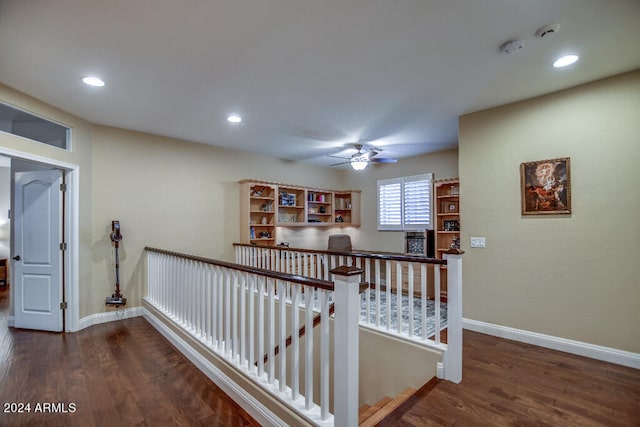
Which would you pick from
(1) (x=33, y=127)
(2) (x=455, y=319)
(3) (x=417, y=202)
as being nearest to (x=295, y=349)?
(2) (x=455, y=319)

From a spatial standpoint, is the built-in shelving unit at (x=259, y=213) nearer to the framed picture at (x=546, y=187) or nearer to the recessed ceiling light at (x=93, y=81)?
the recessed ceiling light at (x=93, y=81)

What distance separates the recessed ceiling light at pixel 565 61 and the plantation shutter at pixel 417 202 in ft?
11.3

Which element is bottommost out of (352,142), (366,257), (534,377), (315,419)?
(534,377)

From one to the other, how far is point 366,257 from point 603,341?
2.44m

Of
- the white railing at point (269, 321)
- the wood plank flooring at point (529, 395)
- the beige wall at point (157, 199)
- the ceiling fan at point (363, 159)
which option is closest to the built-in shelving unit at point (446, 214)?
the ceiling fan at point (363, 159)

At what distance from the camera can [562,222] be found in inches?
125

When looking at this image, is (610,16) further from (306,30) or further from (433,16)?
(306,30)

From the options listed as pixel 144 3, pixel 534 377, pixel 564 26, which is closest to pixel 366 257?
pixel 534 377

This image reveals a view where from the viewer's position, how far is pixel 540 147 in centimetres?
330

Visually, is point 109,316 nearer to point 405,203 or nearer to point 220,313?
point 220,313

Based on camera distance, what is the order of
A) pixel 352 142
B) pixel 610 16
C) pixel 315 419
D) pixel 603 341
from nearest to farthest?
pixel 315 419 < pixel 610 16 < pixel 603 341 < pixel 352 142

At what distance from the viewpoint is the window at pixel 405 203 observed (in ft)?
20.2

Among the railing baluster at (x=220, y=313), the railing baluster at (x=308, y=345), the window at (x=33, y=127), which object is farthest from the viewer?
the window at (x=33, y=127)

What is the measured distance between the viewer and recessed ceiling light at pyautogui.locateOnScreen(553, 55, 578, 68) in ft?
8.34
